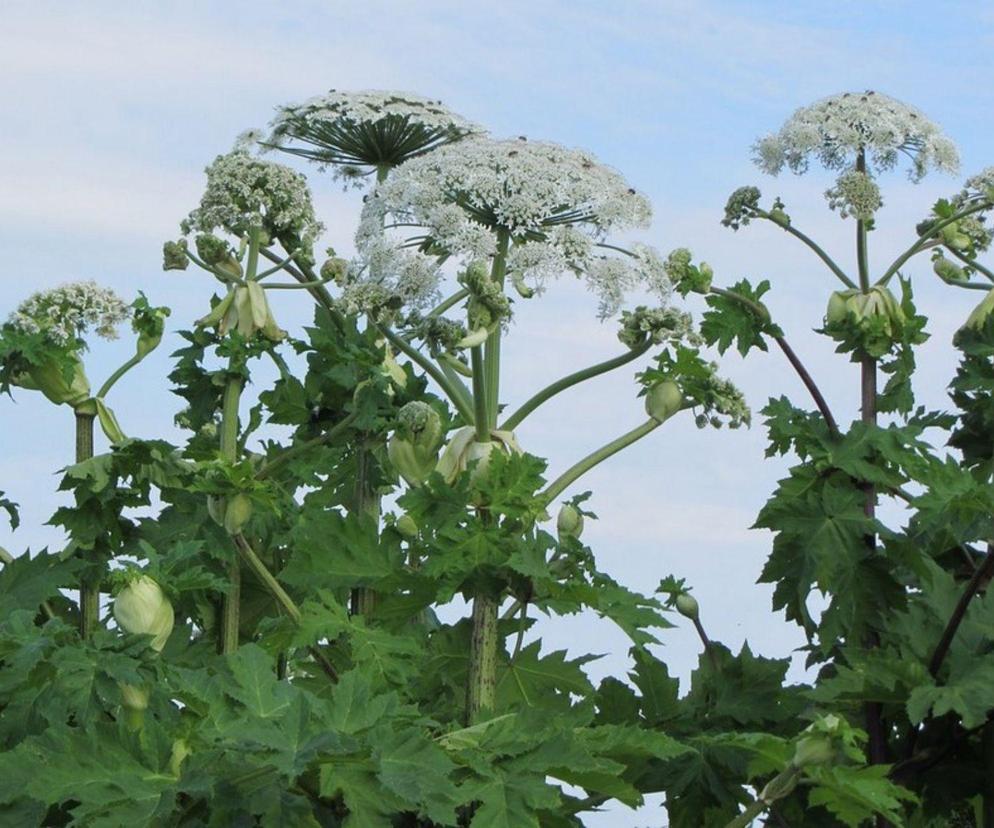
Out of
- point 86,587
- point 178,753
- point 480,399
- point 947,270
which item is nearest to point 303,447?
point 480,399

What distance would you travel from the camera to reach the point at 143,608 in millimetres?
3949

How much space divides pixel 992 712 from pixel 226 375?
8.47 feet

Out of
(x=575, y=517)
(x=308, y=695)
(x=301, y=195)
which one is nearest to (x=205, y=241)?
(x=301, y=195)

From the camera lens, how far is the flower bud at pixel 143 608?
3945mm

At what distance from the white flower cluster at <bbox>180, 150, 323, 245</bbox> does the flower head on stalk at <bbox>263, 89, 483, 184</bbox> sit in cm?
38

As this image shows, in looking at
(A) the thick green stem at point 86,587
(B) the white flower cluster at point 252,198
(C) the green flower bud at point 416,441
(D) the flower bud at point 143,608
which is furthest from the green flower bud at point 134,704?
(B) the white flower cluster at point 252,198

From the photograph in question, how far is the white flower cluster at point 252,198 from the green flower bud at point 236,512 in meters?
1.01

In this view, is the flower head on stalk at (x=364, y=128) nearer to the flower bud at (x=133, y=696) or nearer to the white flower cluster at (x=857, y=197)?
the white flower cluster at (x=857, y=197)

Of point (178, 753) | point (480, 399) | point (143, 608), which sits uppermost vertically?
point (480, 399)

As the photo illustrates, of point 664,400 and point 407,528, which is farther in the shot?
point 407,528

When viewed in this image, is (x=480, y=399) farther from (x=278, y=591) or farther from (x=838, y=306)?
(x=838, y=306)

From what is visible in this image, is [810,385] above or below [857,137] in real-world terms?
below

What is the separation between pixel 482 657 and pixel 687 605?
3.06 ft

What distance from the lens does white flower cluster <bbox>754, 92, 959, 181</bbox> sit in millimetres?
5293
